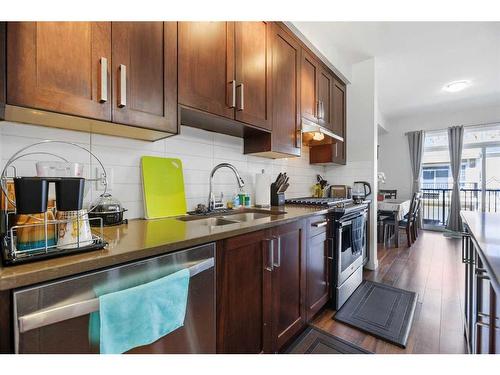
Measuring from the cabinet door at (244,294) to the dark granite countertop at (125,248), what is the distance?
79 millimetres

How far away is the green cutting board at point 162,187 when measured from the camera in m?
1.43

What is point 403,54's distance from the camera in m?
2.92

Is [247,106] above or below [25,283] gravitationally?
above

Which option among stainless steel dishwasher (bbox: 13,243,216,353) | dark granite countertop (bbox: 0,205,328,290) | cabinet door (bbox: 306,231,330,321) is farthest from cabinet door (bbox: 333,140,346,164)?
stainless steel dishwasher (bbox: 13,243,216,353)

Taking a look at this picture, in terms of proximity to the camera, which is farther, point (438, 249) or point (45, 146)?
point (438, 249)

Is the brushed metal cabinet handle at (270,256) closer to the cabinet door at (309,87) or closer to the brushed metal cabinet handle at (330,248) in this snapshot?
the brushed metal cabinet handle at (330,248)

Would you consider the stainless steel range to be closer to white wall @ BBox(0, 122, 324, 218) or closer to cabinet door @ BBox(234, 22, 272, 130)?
white wall @ BBox(0, 122, 324, 218)

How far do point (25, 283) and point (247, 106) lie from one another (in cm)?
149

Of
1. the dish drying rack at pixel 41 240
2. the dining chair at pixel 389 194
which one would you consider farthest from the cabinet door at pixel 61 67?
the dining chair at pixel 389 194

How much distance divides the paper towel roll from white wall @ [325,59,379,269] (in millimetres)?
1527

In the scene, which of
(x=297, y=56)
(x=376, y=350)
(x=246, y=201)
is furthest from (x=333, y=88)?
(x=376, y=350)

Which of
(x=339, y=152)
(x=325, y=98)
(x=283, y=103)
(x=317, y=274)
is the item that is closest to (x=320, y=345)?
(x=317, y=274)

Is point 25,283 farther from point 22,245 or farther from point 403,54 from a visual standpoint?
point 403,54

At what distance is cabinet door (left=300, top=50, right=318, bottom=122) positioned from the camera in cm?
235
